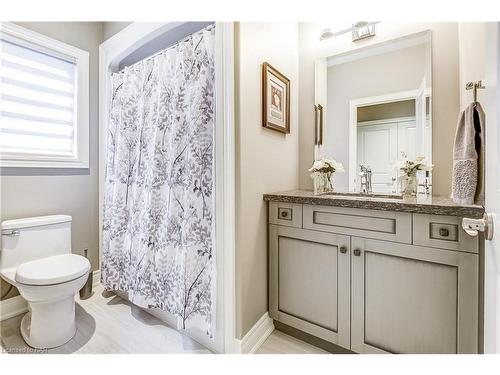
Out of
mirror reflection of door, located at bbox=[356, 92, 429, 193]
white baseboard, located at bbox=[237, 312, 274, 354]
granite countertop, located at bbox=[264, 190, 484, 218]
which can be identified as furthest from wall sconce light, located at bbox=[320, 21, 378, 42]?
white baseboard, located at bbox=[237, 312, 274, 354]

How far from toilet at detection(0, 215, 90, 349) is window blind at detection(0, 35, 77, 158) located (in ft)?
1.75

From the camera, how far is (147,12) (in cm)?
69

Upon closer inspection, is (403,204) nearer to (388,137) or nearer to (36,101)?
(388,137)

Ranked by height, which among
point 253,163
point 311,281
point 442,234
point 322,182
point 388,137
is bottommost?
point 311,281

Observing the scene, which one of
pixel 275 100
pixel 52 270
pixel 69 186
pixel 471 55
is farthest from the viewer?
pixel 69 186

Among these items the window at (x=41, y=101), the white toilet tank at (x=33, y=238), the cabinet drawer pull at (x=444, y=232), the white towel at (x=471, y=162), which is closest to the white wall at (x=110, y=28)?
the window at (x=41, y=101)

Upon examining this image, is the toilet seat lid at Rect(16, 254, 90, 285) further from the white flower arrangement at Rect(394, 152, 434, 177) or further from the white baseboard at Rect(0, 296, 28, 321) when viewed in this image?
the white flower arrangement at Rect(394, 152, 434, 177)

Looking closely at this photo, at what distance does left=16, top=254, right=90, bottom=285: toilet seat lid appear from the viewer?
1317 millimetres

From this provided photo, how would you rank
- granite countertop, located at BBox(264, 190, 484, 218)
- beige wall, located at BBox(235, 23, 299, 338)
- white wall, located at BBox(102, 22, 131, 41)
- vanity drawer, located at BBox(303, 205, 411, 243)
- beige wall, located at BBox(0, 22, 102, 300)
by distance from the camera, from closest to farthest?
granite countertop, located at BBox(264, 190, 484, 218) → vanity drawer, located at BBox(303, 205, 411, 243) → beige wall, located at BBox(235, 23, 299, 338) → beige wall, located at BBox(0, 22, 102, 300) → white wall, located at BBox(102, 22, 131, 41)

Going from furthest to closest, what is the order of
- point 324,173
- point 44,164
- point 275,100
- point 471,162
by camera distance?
point 44,164
point 324,173
point 275,100
point 471,162

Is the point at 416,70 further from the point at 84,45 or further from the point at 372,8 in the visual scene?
the point at 84,45

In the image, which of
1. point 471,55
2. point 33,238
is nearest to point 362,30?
point 471,55

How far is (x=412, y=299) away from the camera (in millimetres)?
1114

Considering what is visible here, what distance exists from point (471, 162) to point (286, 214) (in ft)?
2.87
